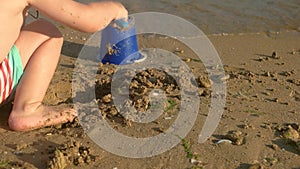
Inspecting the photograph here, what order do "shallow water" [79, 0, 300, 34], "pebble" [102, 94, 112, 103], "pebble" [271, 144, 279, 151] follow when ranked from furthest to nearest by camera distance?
"shallow water" [79, 0, 300, 34], "pebble" [102, 94, 112, 103], "pebble" [271, 144, 279, 151]

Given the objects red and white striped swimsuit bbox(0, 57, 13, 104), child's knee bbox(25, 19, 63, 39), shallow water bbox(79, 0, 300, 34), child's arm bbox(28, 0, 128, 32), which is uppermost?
child's arm bbox(28, 0, 128, 32)

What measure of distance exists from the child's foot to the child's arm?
437 millimetres

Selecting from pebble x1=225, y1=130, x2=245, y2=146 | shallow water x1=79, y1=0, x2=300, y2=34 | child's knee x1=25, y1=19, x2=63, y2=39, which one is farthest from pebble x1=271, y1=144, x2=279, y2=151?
shallow water x1=79, y1=0, x2=300, y2=34

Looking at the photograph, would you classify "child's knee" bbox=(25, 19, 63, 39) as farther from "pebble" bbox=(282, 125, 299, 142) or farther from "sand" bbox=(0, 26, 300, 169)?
"pebble" bbox=(282, 125, 299, 142)

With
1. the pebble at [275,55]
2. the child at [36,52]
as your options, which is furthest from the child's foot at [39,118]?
the pebble at [275,55]

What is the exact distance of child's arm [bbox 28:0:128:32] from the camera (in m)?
2.37

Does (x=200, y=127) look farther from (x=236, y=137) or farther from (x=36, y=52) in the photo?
(x=36, y=52)

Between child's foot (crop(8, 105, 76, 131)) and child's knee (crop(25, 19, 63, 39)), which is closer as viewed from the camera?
child's foot (crop(8, 105, 76, 131))

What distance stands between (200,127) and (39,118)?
80 cm

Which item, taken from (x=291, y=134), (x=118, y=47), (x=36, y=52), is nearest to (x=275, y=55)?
(x=118, y=47)

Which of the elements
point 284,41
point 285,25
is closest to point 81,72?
point 284,41

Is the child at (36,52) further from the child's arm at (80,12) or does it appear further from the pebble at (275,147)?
the pebble at (275,147)

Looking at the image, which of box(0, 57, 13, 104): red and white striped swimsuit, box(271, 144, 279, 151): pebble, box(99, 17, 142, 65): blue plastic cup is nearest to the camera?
box(271, 144, 279, 151): pebble

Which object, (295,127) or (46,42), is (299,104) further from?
(46,42)
